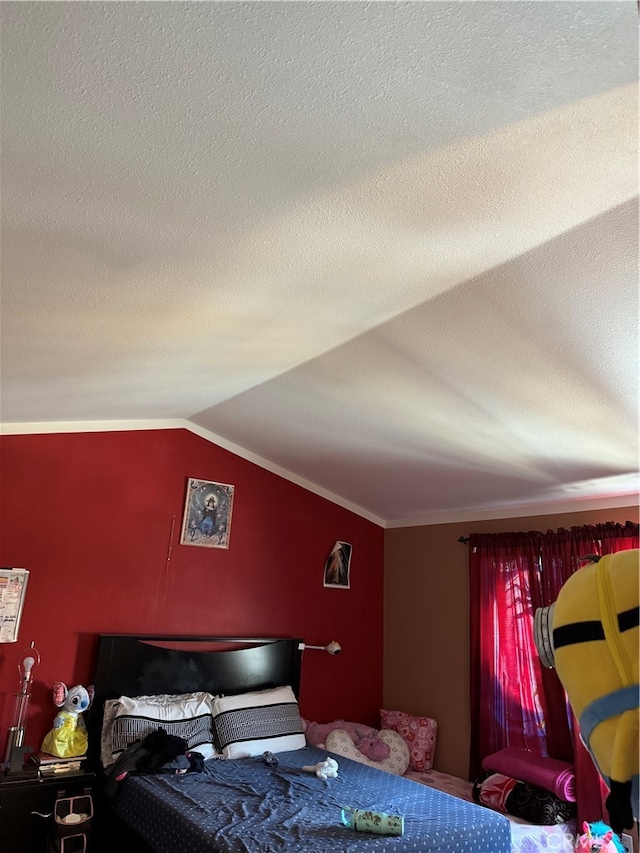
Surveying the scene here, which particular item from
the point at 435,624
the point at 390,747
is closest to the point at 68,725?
the point at 390,747

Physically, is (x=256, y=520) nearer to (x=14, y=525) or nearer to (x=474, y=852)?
(x=14, y=525)

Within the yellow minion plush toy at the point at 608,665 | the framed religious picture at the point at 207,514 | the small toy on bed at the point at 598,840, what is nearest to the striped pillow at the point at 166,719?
the framed religious picture at the point at 207,514

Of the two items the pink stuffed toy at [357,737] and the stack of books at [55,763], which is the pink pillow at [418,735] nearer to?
the pink stuffed toy at [357,737]

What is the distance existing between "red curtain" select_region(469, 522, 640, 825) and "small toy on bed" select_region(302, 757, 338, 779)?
1.31 meters

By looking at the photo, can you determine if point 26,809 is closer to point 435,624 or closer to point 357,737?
point 357,737

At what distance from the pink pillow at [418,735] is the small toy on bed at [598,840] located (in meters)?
1.49

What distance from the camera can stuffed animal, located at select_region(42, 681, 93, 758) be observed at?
3449 millimetres

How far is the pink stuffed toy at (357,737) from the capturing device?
4281 millimetres

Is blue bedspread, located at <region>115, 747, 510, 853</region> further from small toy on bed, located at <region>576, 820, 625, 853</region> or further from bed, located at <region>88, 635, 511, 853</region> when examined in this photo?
small toy on bed, located at <region>576, 820, 625, 853</region>

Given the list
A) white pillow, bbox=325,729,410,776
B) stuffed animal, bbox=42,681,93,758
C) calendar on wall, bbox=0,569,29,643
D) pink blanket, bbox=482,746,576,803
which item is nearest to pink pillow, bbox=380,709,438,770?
white pillow, bbox=325,729,410,776

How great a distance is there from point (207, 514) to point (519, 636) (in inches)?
93.4

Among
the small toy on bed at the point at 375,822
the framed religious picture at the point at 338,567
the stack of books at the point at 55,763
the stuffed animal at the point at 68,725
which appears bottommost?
the stack of books at the point at 55,763

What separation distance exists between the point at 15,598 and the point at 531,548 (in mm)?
3343

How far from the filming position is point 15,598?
142 inches
